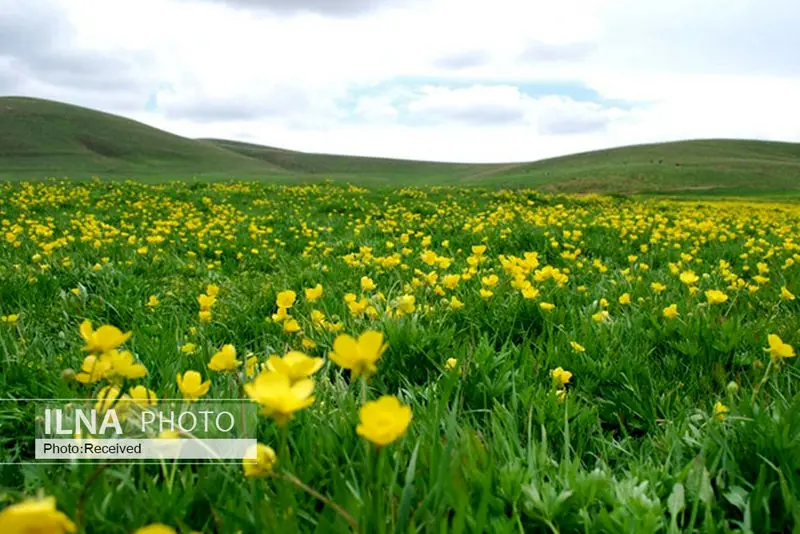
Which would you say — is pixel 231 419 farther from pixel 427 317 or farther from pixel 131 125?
pixel 131 125

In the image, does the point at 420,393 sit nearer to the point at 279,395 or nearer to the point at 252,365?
the point at 252,365

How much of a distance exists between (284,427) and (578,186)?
4288 cm

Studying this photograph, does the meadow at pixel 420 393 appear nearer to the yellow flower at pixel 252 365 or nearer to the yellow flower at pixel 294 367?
the yellow flower at pixel 294 367

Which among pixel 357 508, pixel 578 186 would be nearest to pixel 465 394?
pixel 357 508

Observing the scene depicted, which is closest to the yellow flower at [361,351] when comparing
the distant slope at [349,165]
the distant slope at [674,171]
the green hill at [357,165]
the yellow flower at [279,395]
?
the yellow flower at [279,395]

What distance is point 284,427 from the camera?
109cm

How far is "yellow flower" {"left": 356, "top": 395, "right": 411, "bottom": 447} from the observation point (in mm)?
958

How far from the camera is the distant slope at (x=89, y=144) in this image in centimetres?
5881

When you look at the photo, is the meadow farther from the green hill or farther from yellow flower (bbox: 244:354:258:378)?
the green hill

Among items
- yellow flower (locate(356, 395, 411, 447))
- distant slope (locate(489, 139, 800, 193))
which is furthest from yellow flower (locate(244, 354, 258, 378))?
distant slope (locate(489, 139, 800, 193))

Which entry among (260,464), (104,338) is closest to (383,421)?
(260,464)

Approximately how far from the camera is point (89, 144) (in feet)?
234

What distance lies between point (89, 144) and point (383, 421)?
83056 millimetres

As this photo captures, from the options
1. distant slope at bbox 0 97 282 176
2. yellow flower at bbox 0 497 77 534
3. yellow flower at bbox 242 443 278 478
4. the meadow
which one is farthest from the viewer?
distant slope at bbox 0 97 282 176
